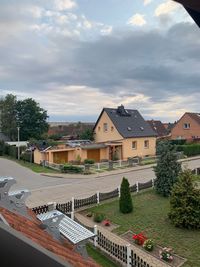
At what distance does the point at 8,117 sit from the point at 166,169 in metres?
41.8

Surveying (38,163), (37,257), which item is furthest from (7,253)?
(38,163)

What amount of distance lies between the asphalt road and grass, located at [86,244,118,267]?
260 inches

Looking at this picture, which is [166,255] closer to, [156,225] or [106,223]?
[156,225]

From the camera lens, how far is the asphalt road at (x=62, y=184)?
1791 centimetres

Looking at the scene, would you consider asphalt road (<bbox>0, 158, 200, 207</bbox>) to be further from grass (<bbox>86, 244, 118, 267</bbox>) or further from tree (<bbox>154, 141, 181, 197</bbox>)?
grass (<bbox>86, 244, 118, 267</bbox>)

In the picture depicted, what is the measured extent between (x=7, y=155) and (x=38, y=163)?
453 inches

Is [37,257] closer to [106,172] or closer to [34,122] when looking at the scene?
[106,172]

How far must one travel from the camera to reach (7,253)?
3.65 feet

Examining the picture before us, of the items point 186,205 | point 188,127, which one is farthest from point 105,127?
point 186,205

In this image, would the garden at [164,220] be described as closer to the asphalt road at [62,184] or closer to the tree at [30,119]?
the asphalt road at [62,184]

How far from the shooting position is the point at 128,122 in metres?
37.2

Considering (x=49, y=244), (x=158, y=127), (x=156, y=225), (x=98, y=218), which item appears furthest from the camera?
(x=158, y=127)

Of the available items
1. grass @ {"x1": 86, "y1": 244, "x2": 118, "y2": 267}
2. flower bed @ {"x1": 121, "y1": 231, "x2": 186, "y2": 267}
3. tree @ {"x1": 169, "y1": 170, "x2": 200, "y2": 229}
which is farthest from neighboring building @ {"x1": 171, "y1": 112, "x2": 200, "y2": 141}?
grass @ {"x1": 86, "y1": 244, "x2": 118, "y2": 267}

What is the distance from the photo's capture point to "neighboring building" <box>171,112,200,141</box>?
1860 inches
